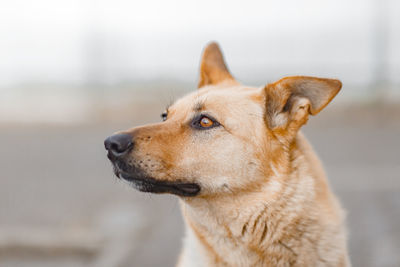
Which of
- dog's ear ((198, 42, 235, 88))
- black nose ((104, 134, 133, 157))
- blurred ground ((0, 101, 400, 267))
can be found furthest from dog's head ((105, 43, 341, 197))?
blurred ground ((0, 101, 400, 267))

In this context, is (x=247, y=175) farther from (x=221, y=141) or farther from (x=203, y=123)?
(x=203, y=123)

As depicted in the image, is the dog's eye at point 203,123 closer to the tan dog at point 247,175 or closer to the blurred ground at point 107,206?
the tan dog at point 247,175

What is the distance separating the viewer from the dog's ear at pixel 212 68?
344 cm

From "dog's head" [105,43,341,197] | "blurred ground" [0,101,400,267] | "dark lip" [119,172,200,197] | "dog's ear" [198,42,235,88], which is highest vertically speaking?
"dog's ear" [198,42,235,88]

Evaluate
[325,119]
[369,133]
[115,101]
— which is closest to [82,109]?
[115,101]

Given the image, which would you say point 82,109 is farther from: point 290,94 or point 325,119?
point 290,94

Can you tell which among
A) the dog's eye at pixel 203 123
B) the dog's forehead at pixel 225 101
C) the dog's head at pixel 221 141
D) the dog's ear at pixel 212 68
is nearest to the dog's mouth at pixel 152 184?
the dog's head at pixel 221 141

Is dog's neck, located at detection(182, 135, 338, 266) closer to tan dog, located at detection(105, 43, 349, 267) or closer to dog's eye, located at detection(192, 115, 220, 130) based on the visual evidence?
tan dog, located at detection(105, 43, 349, 267)

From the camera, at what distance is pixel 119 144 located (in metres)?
2.42

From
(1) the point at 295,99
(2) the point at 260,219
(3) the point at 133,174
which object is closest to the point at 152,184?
(3) the point at 133,174

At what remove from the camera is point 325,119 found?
1338cm

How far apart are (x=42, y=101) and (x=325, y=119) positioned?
32.6 ft

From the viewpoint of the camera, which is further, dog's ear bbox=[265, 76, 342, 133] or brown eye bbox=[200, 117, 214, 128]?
brown eye bbox=[200, 117, 214, 128]

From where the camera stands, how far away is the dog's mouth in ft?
8.05
